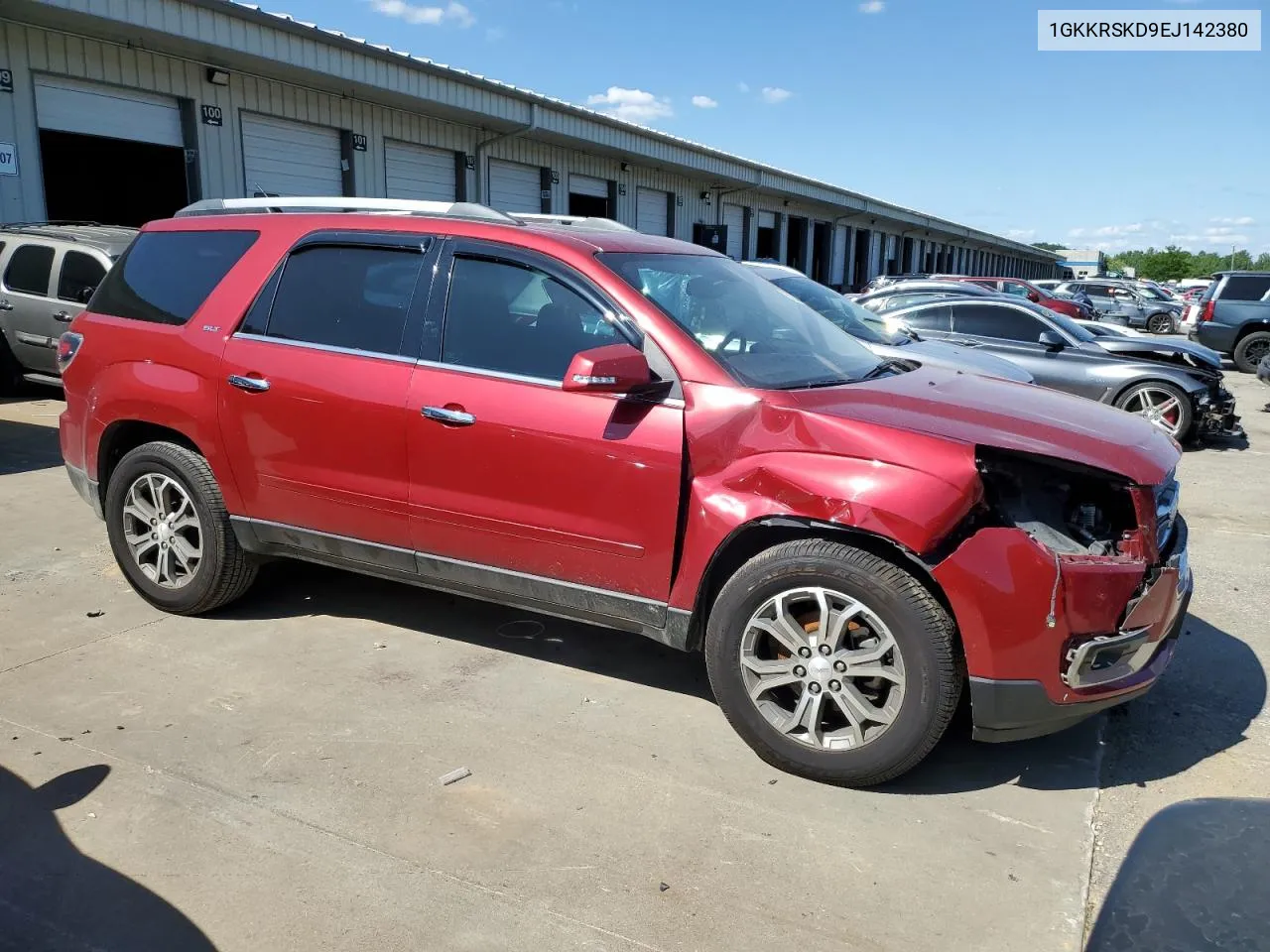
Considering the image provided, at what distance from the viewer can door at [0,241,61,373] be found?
9.98m

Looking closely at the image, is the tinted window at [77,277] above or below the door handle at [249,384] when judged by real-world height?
above

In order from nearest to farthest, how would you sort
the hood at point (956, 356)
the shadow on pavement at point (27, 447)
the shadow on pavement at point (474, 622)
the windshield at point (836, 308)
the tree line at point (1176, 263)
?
1. the shadow on pavement at point (474, 622)
2. the hood at point (956, 356)
3. the shadow on pavement at point (27, 447)
4. the windshield at point (836, 308)
5. the tree line at point (1176, 263)

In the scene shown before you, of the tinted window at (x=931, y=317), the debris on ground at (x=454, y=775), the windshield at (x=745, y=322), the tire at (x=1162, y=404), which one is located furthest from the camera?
the tinted window at (x=931, y=317)

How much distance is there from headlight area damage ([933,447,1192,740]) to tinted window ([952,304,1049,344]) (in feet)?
26.5

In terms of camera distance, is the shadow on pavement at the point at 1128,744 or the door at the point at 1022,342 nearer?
the shadow on pavement at the point at 1128,744

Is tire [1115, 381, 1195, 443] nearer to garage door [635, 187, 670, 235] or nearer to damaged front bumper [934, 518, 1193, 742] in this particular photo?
damaged front bumper [934, 518, 1193, 742]

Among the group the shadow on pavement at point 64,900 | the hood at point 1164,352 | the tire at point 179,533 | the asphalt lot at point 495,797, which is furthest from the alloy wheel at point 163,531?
the hood at point 1164,352

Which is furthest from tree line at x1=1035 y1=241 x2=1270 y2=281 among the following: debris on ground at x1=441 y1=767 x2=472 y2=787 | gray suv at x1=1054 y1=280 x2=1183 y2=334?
debris on ground at x1=441 y1=767 x2=472 y2=787

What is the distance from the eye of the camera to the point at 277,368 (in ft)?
13.5

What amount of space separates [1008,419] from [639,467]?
131 centimetres

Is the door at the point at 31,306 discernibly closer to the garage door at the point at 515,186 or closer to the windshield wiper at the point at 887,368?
Result: the windshield wiper at the point at 887,368

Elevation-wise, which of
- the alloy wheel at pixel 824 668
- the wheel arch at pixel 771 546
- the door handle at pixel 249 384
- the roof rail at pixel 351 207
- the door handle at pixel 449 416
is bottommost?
the alloy wheel at pixel 824 668

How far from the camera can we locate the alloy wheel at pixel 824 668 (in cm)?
311

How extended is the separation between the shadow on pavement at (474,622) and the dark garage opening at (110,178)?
1018cm
